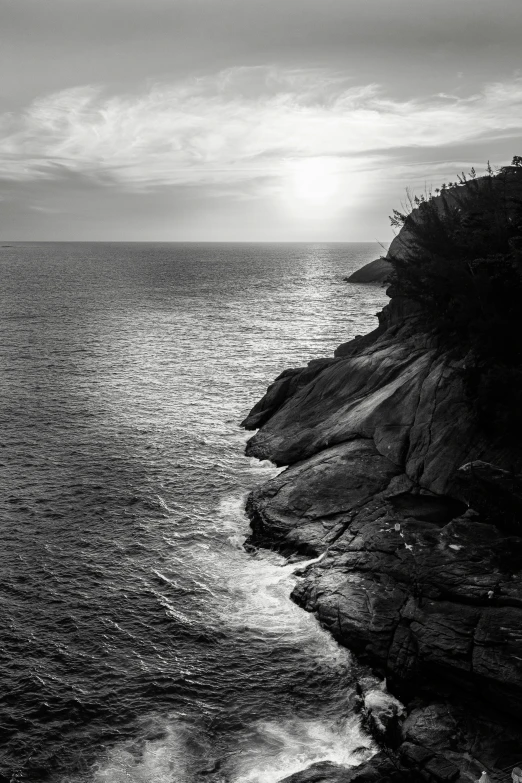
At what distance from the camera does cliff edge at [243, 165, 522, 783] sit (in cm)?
2034

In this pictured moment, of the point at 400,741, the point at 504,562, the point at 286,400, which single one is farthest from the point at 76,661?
the point at 286,400

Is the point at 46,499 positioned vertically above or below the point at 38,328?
below

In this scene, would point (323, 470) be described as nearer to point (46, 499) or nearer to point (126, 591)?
point (126, 591)

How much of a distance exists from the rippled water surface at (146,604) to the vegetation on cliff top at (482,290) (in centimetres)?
1249

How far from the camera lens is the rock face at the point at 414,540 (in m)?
20.5

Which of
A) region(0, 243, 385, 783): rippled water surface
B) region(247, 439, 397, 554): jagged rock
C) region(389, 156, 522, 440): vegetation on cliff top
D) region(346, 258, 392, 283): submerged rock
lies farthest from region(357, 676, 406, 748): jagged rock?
region(346, 258, 392, 283): submerged rock

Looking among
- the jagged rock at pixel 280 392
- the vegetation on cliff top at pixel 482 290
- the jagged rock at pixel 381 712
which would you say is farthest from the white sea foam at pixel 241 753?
the jagged rock at pixel 280 392

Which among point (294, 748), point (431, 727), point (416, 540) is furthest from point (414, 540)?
point (294, 748)

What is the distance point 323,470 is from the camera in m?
A: 36.2

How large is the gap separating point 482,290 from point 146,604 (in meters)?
21.2

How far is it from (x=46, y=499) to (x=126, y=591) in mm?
10585

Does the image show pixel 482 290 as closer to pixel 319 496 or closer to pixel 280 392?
pixel 319 496

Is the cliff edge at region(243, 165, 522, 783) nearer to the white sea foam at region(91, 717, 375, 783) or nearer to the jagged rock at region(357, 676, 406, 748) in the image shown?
the jagged rock at region(357, 676, 406, 748)

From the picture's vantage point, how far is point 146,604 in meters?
28.7
